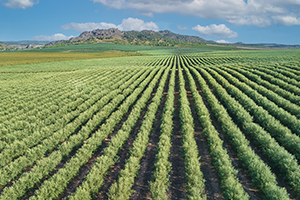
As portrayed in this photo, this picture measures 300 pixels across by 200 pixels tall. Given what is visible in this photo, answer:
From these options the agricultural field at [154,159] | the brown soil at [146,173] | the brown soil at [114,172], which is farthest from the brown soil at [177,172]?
the brown soil at [114,172]

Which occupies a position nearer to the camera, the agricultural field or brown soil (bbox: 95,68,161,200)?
the agricultural field

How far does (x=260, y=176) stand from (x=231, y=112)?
7430 mm

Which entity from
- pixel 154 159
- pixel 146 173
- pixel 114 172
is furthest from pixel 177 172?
pixel 114 172

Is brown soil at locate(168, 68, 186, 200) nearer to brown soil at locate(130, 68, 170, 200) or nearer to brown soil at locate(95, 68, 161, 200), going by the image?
brown soil at locate(130, 68, 170, 200)

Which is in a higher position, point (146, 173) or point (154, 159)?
point (154, 159)

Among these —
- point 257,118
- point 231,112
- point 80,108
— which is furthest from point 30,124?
point 257,118

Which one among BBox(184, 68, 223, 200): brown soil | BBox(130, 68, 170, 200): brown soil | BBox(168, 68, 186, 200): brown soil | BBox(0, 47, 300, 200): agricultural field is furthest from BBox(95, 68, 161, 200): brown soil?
BBox(184, 68, 223, 200): brown soil

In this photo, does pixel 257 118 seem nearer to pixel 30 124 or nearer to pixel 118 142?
pixel 118 142

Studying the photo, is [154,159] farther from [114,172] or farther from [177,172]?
[114,172]

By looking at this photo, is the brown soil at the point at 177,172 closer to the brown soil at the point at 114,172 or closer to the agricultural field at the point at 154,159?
the agricultural field at the point at 154,159

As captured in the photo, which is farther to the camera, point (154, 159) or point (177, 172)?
point (154, 159)

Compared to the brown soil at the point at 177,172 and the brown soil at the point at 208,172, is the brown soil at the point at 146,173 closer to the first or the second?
the brown soil at the point at 177,172

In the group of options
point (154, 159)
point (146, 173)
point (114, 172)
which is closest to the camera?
→ point (146, 173)

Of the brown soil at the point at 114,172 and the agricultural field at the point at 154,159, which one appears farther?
the brown soil at the point at 114,172
